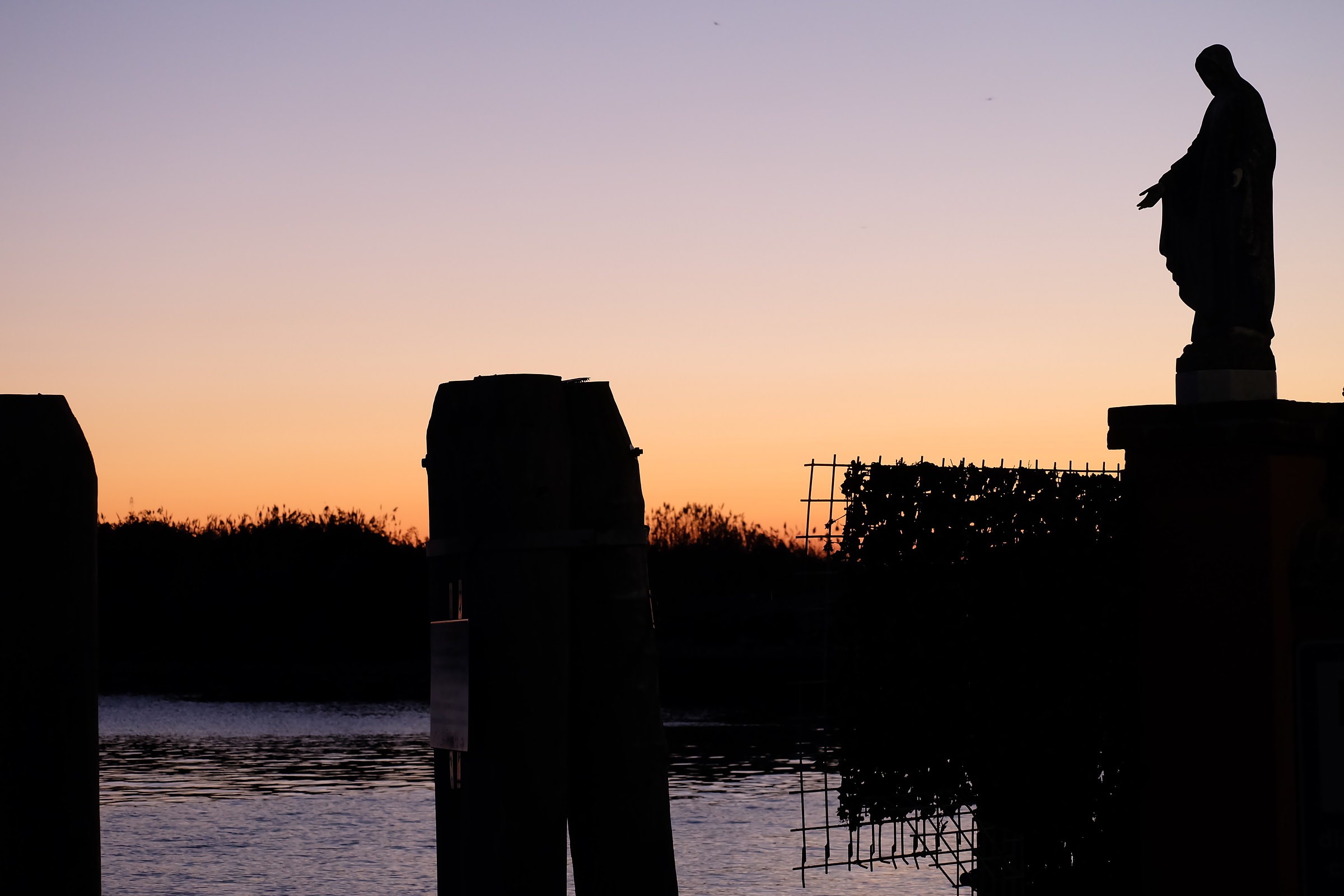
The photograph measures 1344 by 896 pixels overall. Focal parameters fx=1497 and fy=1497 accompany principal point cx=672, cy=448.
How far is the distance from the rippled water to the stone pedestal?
4.59 meters

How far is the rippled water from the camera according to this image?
39.1 feet

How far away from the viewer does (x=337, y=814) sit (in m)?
15.4

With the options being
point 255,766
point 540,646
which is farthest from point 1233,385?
point 255,766

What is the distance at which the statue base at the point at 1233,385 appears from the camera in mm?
7070

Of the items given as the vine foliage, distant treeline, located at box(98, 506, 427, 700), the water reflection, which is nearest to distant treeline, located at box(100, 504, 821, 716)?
distant treeline, located at box(98, 506, 427, 700)

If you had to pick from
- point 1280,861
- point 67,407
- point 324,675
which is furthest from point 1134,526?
point 324,675

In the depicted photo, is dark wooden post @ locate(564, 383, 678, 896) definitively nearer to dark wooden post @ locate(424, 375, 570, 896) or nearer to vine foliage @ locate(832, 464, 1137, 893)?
dark wooden post @ locate(424, 375, 570, 896)

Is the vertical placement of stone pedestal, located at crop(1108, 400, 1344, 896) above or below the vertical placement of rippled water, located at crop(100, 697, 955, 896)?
above

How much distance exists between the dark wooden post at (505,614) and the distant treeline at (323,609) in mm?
33411

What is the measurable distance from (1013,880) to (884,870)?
4.56m

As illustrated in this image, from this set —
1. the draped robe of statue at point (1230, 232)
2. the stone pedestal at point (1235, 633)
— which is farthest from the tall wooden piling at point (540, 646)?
the draped robe of statue at point (1230, 232)

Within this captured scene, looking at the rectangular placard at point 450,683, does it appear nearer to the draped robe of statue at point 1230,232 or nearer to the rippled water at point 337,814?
the draped robe of statue at point 1230,232

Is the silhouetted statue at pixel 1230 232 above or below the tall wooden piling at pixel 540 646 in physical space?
above

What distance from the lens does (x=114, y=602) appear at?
4838cm
